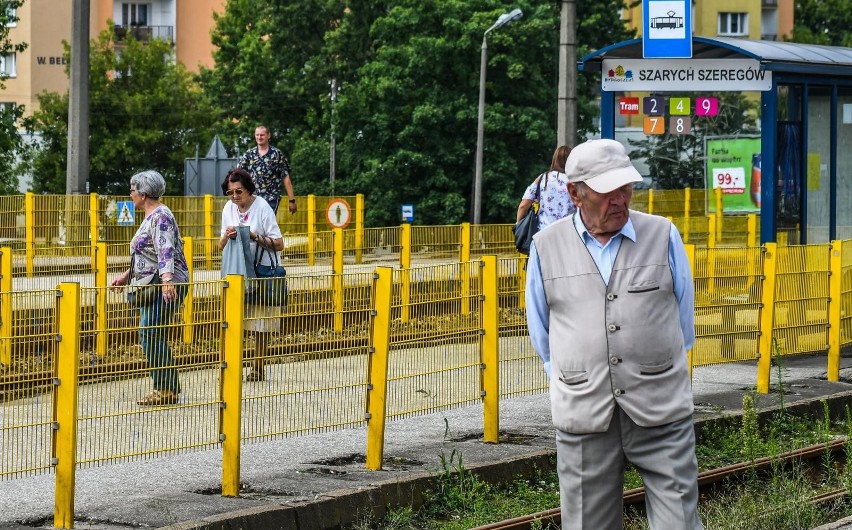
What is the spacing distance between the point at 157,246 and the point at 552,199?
3.17 metres

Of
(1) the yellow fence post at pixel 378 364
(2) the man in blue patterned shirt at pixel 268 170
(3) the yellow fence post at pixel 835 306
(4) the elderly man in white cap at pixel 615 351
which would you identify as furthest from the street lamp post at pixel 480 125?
(4) the elderly man in white cap at pixel 615 351

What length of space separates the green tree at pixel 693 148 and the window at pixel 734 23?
55803 mm

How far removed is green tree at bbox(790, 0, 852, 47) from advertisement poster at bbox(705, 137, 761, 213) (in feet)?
208

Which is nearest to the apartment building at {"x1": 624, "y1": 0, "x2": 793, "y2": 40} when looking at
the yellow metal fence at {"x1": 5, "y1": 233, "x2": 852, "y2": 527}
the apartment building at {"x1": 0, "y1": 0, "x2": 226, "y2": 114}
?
the apartment building at {"x1": 0, "y1": 0, "x2": 226, "y2": 114}

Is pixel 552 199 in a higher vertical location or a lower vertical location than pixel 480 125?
lower

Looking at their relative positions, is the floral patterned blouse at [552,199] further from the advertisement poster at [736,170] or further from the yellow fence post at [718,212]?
the yellow fence post at [718,212]

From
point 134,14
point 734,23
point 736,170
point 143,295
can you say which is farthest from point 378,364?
point 734,23

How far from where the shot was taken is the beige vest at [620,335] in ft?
17.8

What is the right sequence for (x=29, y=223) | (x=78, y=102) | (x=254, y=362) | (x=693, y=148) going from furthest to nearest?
(x=693, y=148)
(x=78, y=102)
(x=29, y=223)
(x=254, y=362)

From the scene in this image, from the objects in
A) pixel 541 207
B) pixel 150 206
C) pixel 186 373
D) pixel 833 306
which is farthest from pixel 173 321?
pixel 833 306

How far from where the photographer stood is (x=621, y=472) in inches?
219

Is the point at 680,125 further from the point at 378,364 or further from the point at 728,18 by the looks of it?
the point at 728,18

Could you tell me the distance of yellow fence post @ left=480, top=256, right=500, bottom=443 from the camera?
10336mm

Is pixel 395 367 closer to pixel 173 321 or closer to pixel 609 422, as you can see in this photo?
pixel 173 321
